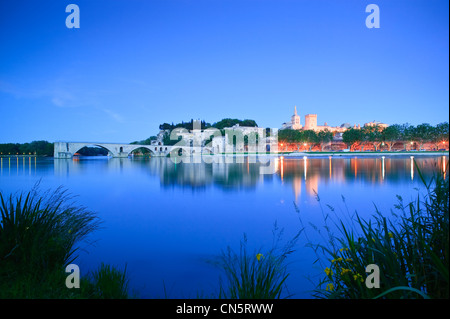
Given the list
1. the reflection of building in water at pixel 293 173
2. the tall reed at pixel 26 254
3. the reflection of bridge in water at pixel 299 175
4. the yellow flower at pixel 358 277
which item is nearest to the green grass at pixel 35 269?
the tall reed at pixel 26 254

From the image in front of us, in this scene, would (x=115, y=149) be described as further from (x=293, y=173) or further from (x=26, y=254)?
(x=26, y=254)

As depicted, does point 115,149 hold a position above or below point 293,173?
above

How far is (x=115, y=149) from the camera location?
92438 mm

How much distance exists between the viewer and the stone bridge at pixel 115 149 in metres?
78.9

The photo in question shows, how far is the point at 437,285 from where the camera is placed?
9.43 ft

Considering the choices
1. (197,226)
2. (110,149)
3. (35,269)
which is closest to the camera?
(35,269)

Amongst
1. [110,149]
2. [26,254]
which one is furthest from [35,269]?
[110,149]

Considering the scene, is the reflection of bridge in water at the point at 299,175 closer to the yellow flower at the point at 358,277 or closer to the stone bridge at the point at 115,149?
the yellow flower at the point at 358,277

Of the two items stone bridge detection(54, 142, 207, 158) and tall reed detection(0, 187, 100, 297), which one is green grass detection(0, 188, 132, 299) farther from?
stone bridge detection(54, 142, 207, 158)

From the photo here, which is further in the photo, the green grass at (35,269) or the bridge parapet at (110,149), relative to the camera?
the bridge parapet at (110,149)

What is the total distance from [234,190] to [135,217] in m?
7.63

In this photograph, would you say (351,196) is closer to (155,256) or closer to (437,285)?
(155,256)

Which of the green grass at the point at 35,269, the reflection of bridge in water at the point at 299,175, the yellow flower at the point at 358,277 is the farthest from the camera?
the reflection of bridge in water at the point at 299,175
